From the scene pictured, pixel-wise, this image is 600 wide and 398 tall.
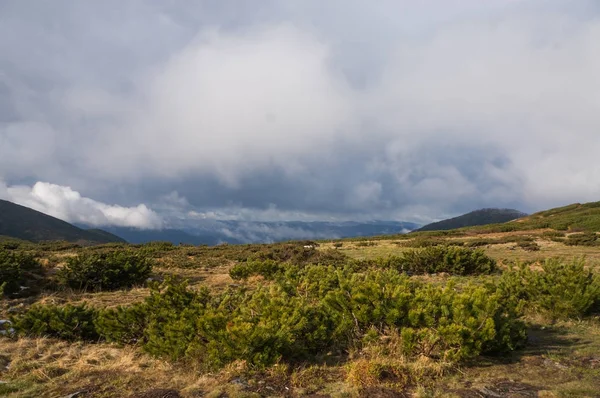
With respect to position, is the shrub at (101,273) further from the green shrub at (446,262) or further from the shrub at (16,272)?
the green shrub at (446,262)

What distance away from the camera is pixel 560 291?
861 cm

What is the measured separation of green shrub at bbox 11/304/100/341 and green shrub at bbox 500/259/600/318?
9.67 m

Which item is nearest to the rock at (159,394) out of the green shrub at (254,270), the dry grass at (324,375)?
the dry grass at (324,375)

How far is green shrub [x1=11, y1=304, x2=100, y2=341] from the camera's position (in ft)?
25.6

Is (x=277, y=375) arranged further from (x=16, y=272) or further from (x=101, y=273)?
(x=16, y=272)

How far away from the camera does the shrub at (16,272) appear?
523 inches

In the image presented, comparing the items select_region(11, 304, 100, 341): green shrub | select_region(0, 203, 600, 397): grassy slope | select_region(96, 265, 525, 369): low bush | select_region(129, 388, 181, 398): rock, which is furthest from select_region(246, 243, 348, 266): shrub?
select_region(129, 388, 181, 398): rock

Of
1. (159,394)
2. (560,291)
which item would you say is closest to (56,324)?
(159,394)

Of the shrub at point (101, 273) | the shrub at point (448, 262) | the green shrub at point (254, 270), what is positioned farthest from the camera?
the shrub at point (448, 262)

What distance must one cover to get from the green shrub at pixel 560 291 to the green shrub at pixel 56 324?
967cm

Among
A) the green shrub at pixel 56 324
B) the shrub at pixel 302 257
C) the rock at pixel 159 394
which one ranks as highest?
the shrub at pixel 302 257

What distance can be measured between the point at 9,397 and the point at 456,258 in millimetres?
16125

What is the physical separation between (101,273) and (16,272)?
2845 millimetres

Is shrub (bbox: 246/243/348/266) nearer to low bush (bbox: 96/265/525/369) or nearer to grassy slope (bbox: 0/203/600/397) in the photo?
low bush (bbox: 96/265/525/369)
